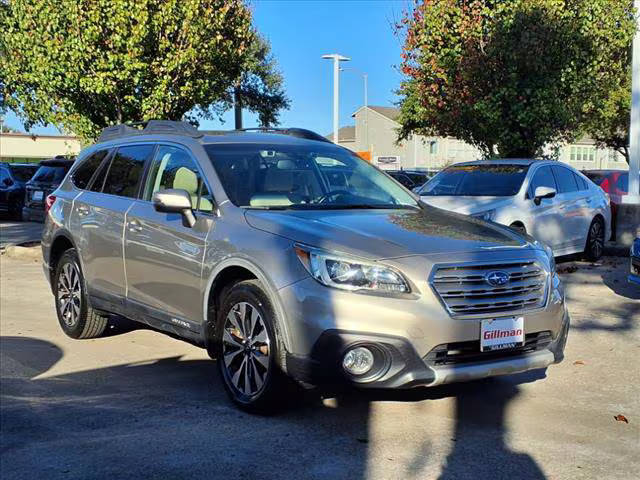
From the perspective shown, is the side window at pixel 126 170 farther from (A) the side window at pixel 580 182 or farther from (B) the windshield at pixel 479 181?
(A) the side window at pixel 580 182

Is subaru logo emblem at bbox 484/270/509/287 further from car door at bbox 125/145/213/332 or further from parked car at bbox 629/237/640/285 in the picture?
parked car at bbox 629/237/640/285

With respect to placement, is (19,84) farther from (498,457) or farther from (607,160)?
(607,160)

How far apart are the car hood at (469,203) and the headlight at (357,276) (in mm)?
5361

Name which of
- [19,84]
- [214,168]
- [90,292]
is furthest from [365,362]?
[19,84]

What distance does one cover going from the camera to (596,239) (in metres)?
11.2

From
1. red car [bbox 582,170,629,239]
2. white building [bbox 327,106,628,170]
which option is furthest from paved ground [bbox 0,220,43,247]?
white building [bbox 327,106,628,170]

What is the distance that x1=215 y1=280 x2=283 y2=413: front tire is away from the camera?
4320 millimetres

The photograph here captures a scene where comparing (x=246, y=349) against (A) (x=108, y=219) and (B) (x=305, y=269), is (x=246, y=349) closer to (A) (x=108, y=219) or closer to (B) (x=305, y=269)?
(B) (x=305, y=269)

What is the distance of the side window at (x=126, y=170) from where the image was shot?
5941 mm

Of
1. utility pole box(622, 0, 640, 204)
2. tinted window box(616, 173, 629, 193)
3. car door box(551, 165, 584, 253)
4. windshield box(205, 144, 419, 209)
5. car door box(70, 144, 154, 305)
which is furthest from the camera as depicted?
tinted window box(616, 173, 629, 193)

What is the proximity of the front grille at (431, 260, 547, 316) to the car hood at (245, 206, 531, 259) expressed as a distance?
0.14 m

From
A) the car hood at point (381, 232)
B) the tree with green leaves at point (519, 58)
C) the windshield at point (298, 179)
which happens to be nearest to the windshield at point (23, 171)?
the tree with green leaves at point (519, 58)

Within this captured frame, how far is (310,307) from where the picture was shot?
13.3ft

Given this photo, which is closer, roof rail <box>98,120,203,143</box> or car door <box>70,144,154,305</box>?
roof rail <box>98,120,203,143</box>
